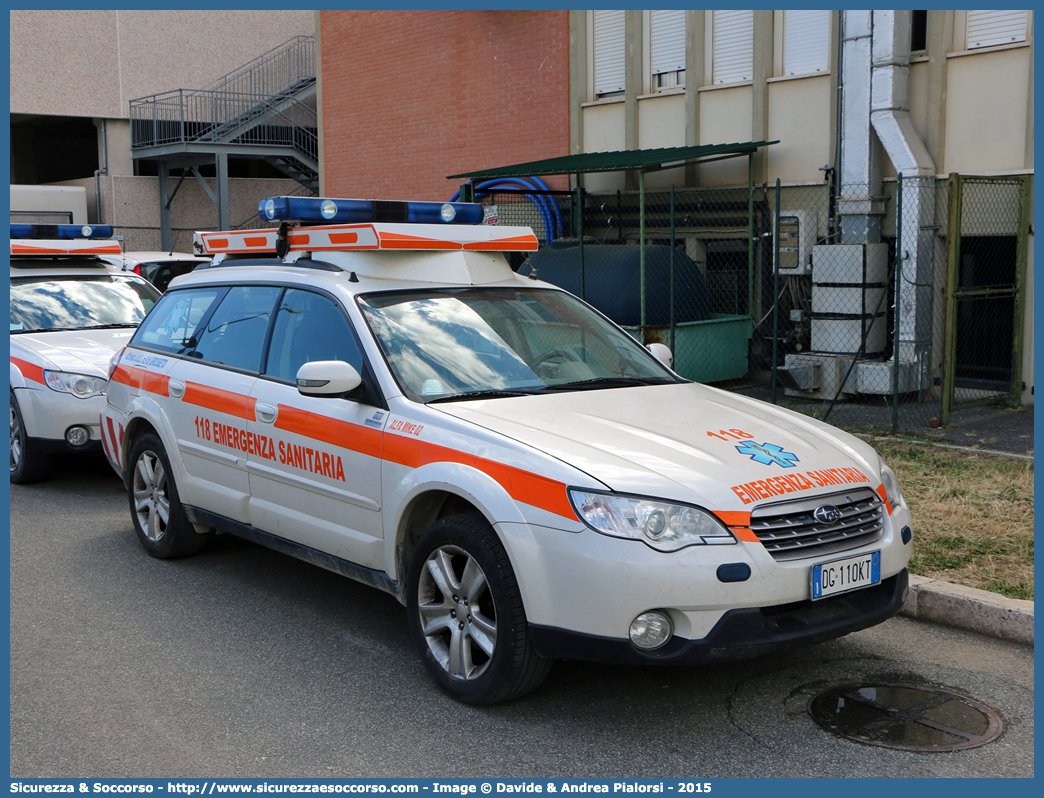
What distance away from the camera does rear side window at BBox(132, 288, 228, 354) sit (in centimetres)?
629

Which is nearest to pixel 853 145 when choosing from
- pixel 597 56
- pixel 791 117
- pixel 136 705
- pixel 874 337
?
pixel 791 117

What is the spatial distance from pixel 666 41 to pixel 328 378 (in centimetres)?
1116

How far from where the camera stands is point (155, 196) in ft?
92.1

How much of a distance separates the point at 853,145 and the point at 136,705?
10175 mm

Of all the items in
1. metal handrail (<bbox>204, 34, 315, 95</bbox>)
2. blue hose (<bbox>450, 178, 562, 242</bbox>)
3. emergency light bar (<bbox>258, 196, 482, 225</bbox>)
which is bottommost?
emergency light bar (<bbox>258, 196, 482, 225</bbox>)

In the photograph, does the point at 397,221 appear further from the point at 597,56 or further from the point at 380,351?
the point at 597,56

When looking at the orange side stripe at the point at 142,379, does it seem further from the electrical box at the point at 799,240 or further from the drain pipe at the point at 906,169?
the electrical box at the point at 799,240

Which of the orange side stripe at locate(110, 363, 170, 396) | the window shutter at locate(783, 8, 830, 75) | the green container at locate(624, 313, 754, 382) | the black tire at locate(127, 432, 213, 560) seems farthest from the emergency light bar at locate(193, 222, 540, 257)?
the window shutter at locate(783, 8, 830, 75)

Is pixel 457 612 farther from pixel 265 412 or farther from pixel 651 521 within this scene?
pixel 265 412

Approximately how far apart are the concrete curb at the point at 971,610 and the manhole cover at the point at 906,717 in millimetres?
787

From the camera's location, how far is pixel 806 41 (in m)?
12.8

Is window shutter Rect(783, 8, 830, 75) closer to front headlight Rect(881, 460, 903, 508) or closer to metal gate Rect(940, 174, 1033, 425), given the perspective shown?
metal gate Rect(940, 174, 1033, 425)

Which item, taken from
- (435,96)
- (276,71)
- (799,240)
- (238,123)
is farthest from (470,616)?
(276,71)

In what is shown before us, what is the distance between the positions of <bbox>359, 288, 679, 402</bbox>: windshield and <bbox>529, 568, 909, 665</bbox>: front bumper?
1.29 metres
